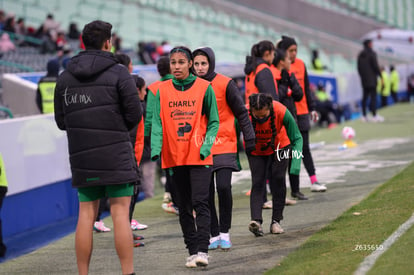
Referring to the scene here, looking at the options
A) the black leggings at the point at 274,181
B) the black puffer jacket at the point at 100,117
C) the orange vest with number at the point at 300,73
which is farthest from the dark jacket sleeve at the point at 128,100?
the orange vest with number at the point at 300,73

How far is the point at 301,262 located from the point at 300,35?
126 feet

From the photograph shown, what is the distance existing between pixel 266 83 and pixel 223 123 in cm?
206

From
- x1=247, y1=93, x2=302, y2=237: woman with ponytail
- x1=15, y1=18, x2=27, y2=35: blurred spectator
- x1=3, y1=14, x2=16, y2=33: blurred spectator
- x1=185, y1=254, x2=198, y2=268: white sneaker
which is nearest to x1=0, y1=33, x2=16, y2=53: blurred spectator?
x1=3, y1=14, x2=16, y2=33: blurred spectator

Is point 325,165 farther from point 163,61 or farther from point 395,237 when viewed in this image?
point 395,237

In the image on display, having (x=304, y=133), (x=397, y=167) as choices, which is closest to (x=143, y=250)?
(x=304, y=133)

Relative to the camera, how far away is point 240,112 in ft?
26.4

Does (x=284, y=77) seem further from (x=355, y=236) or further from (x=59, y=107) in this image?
(x=59, y=107)

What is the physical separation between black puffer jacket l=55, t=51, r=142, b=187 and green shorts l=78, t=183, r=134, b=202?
3.3 inches

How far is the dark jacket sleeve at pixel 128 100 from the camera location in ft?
21.1

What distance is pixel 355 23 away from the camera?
53188 millimetres

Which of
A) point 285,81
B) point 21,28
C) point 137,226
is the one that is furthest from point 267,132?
point 21,28

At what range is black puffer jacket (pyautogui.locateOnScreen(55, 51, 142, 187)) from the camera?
6398mm

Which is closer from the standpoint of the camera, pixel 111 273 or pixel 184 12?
pixel 111 273

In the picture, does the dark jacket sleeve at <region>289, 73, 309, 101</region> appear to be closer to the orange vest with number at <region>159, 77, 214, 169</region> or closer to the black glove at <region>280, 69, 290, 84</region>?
the black glove at <region>280, 69, 290, 84</region>
